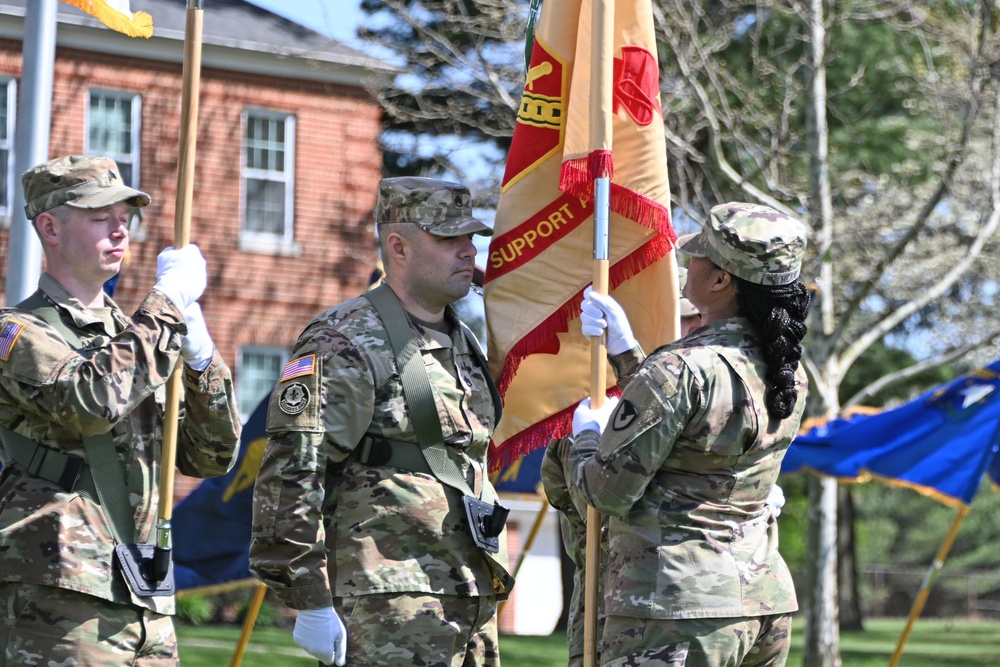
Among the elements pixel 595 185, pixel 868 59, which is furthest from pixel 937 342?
pixel 595 185

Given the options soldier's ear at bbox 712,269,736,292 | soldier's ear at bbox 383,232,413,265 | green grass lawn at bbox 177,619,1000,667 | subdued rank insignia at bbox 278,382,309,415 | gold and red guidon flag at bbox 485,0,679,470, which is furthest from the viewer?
green grass lawn at bbox 177,619,1000,667

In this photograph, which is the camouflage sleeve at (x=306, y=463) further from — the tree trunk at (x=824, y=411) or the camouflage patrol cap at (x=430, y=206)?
the tree trunk at (x=824, y=411)

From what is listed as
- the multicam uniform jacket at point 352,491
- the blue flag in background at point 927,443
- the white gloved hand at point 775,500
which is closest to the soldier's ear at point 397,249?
the multicam uniform jacket at point 352,491

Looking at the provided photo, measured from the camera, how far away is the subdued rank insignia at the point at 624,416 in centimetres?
432

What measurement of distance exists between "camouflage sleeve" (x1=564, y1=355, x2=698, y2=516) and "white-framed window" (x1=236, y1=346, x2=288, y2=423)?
19146mm

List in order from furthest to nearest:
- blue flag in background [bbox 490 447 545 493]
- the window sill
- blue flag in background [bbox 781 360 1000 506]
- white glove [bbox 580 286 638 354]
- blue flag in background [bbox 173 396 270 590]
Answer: the window sill, blue flag in background [bbox 490 447 545 493], blue flag in background [bbox 781 360 1000 506], blue flag in background [bbox 173 396 270 590], white glove [bbox 580 286 638 354]

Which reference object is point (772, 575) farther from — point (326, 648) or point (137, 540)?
point (137, 540)

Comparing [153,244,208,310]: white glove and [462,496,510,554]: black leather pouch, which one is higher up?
[153,244,208,310]: white glove

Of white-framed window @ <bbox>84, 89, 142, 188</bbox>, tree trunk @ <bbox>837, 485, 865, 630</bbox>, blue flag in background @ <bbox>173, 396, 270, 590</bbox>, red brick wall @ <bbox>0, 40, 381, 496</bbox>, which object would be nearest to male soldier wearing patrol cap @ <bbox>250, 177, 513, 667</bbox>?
blue flag in background @ <bbox>173, 396, 270, 590</bbox>

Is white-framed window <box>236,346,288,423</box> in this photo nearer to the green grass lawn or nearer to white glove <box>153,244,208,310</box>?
the green grass lawn

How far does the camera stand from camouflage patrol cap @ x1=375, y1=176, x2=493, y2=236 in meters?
4.79

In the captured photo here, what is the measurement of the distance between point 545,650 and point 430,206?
42.9 feet

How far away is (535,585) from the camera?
2912cm

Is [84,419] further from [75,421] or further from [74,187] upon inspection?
[74,187]
